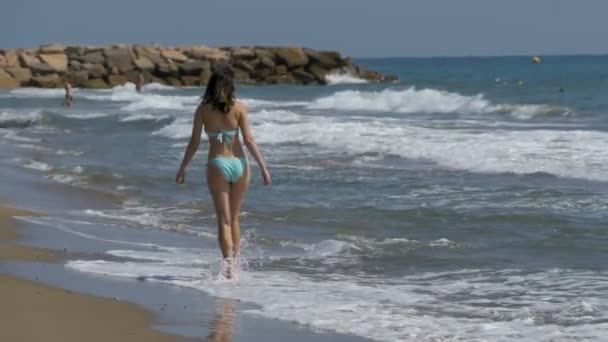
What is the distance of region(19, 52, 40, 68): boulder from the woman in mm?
55519

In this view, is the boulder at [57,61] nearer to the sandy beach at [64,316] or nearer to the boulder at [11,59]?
the boulder at [11,59]

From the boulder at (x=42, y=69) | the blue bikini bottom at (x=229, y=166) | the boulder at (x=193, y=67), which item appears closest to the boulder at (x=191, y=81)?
the boulder at (x=193, y=67)

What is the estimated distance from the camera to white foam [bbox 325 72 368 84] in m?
65.2

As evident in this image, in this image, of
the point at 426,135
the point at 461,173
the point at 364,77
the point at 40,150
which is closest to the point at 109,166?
the point at 40,150

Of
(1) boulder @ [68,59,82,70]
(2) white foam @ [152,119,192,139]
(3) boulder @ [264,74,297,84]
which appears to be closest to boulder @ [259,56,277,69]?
(3) boulder @ [264,74,297,84]

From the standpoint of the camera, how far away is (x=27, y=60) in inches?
2475

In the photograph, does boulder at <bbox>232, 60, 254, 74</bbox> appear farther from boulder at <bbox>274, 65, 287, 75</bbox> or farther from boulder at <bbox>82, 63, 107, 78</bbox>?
boulder at <bbox>82, 63, 107, 78</bbox>

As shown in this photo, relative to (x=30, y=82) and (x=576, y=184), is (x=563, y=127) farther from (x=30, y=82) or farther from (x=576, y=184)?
(x=30, y=82)

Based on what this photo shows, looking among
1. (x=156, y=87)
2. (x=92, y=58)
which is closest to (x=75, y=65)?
(x=92, y=58)

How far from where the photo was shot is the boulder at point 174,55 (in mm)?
64012

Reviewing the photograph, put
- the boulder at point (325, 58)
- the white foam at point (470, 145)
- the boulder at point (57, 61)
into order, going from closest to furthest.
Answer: the white foam at point (470, 145) < the boulder at point (57, 61) < the boulder at point (325, 58)

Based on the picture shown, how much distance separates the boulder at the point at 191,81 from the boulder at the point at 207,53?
2.18 meters

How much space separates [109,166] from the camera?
1797 centimetres

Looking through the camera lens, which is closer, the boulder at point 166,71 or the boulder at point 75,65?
the boulder at point 75,65
